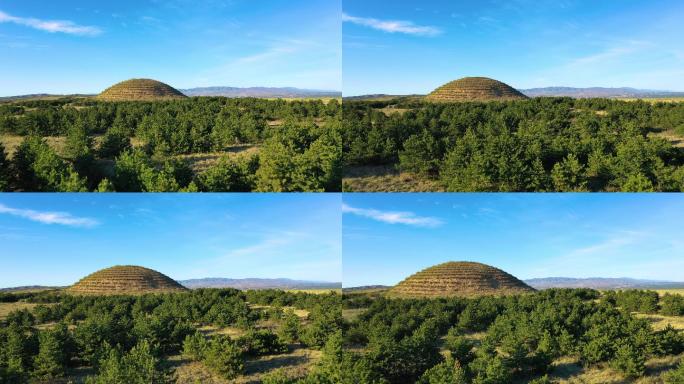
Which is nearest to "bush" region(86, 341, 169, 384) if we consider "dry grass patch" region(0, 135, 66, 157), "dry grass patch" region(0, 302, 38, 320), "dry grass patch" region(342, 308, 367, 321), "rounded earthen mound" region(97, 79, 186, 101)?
"dry grass patch" region(342, 308, 367, 321)

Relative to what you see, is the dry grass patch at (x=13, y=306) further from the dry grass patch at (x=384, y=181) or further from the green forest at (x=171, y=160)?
the dry grass patch at (x=384, y=181)

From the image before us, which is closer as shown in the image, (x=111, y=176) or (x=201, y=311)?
(x=111, y=176)

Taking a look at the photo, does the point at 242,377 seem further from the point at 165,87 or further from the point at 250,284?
the point at 165,87

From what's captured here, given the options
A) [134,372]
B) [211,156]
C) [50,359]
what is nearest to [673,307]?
[211,156]

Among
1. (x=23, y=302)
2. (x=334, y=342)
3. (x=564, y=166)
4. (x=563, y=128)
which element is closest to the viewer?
(x=334, y=342)

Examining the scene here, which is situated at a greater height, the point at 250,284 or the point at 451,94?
the point at 451,94

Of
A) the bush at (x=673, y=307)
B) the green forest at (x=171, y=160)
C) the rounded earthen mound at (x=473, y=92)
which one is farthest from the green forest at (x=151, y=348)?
the rounded earthen mound at (x=473, y=92)

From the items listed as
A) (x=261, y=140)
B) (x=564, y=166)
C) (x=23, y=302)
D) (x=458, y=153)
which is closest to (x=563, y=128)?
(x=564, y=166)
